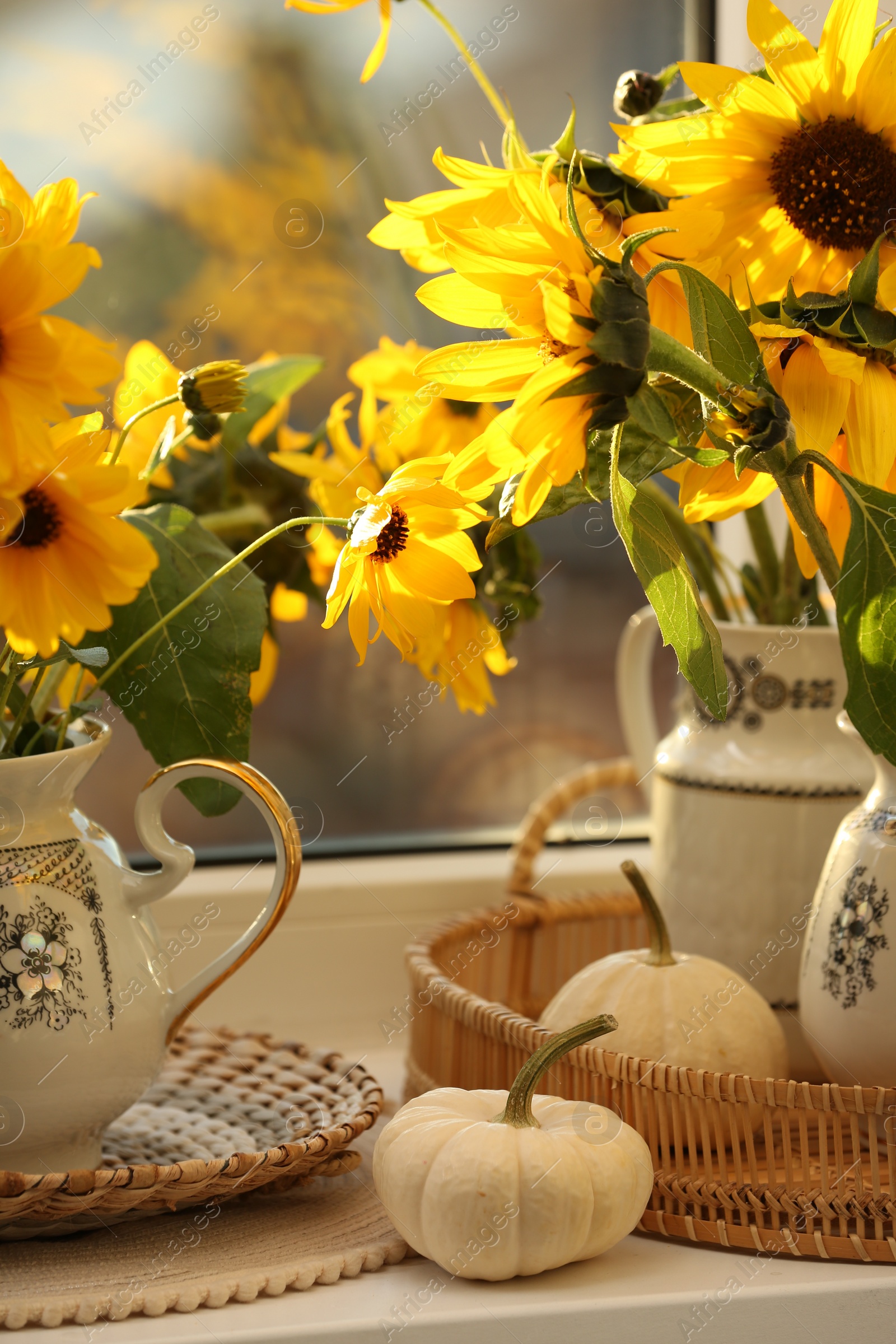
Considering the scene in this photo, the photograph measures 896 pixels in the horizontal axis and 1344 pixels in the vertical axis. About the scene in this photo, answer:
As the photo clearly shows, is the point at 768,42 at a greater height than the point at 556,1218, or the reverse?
the point at 768,42

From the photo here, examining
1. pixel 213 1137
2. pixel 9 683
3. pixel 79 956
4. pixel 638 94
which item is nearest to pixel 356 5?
pixel 638 94

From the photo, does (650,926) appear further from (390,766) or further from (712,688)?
(390,766)

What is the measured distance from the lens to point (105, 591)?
498 millimetres

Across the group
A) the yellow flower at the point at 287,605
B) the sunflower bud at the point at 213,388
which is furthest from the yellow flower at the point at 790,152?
the yellow flower at the point at 287,605

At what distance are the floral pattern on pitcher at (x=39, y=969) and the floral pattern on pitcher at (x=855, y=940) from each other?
1.21 feet

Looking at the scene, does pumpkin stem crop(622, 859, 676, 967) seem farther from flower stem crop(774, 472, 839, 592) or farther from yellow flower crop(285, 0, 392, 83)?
yellow flower crop(285, 0, 392, 83)

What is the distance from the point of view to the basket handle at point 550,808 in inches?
37.4

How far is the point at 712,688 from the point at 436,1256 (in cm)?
28

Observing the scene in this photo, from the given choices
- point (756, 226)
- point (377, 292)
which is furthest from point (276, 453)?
point (756, 226)

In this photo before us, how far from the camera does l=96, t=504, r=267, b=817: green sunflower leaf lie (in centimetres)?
62

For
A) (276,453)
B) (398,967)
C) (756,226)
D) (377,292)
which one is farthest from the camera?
(377,292)

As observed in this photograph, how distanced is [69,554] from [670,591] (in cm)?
24

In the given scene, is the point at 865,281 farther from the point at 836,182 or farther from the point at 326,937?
the point at 326,937

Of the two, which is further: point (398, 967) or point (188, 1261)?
point (398, 967)
